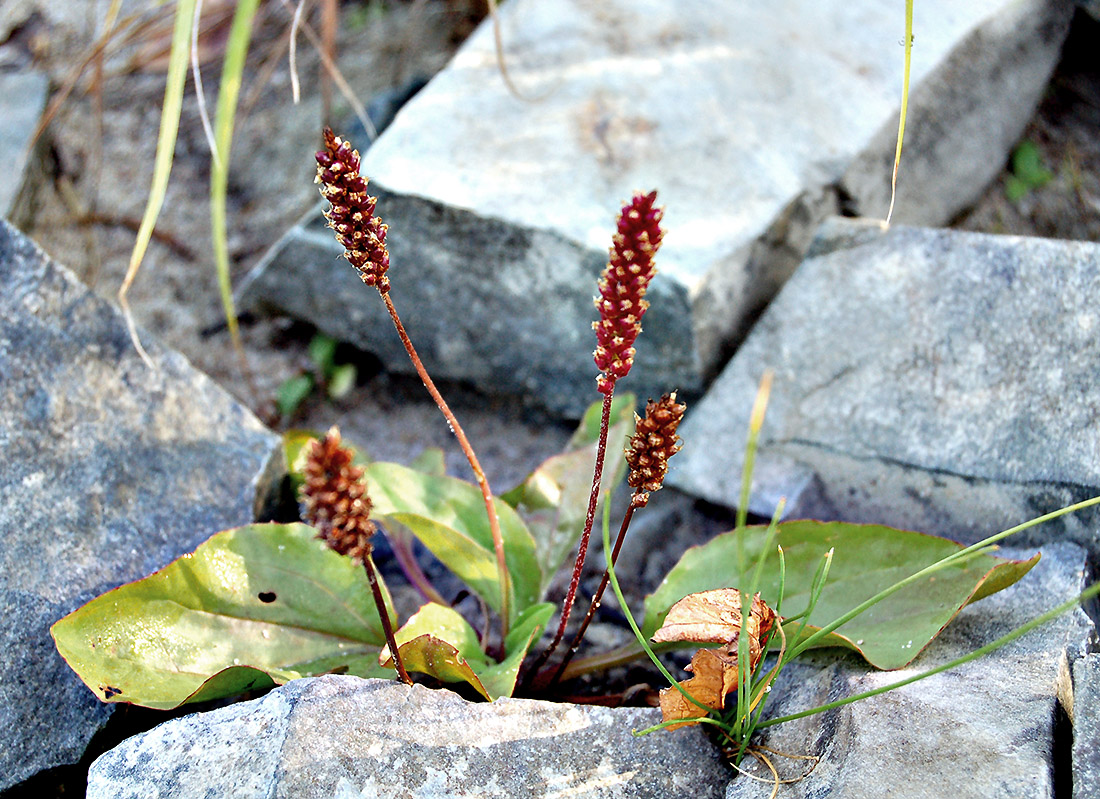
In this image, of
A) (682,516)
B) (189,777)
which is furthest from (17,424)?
(682,516)

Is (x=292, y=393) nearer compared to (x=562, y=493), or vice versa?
(x=562, y=493)

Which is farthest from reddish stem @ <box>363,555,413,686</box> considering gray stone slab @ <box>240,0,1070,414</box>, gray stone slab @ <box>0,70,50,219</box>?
gray stone slab @ <box>0,70,50,219</box>

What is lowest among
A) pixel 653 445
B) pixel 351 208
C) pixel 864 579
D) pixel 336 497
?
pixel 864 579

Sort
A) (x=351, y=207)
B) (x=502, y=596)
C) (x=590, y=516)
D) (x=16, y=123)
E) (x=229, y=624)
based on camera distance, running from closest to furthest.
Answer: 1. (x=351, y=207)
2. (x=590, y=516)
3. (x=229, y=624)
4. (x=502, y=596)
5. (x=16, y=123)

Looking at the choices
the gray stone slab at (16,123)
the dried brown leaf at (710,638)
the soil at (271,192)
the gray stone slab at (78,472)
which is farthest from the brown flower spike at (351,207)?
the gray stone slab at (16,123)

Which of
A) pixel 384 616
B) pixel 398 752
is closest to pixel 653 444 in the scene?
pixel 384 616

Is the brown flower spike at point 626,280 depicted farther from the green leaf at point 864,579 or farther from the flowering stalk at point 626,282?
the green leaf at point 864,579

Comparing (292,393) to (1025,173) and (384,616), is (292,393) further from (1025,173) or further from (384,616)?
(1025,173)

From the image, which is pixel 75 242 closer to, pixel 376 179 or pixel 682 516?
pixel 376 179
